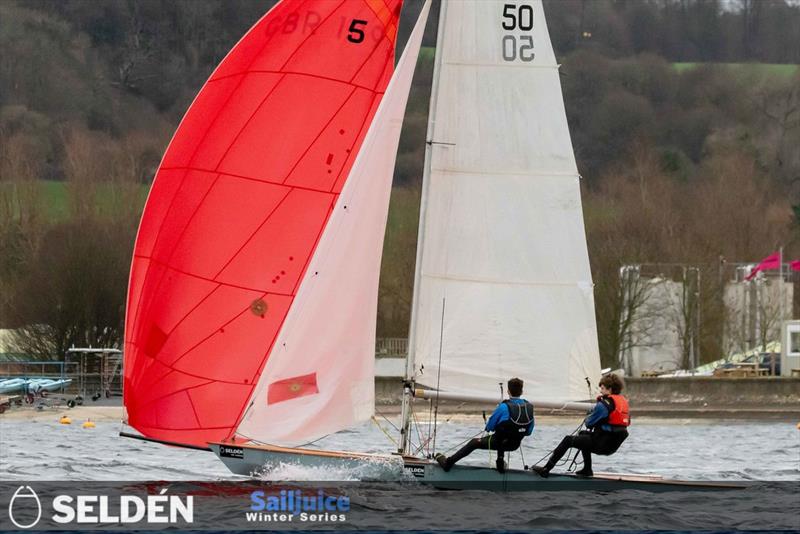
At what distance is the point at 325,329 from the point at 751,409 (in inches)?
1128

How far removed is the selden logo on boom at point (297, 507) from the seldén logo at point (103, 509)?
2.21 feet

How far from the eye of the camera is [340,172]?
19.0 metres

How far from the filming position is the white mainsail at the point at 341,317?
1791 centimetres

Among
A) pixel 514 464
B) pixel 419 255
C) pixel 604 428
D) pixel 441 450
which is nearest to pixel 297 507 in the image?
pixel 419 255

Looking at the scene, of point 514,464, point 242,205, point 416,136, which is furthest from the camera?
point 416,136

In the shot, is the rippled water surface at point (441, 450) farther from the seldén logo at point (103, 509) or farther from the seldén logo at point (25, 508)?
the seldén logo at point (25, 508)

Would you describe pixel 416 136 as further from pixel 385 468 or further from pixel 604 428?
pixel 385 468

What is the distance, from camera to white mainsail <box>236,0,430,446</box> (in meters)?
17.9

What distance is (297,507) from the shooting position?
17.0 m

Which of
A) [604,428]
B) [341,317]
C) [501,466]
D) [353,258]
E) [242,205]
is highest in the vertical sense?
[242,205]

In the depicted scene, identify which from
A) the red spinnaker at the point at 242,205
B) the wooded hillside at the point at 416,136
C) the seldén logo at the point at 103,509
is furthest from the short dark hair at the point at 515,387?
the wooded hillside at the point at 416,136

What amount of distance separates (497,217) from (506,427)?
2354mm

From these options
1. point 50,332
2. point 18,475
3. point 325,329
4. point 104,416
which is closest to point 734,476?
point 325,329

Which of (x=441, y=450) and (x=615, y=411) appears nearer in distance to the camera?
(x=615, y=411)
